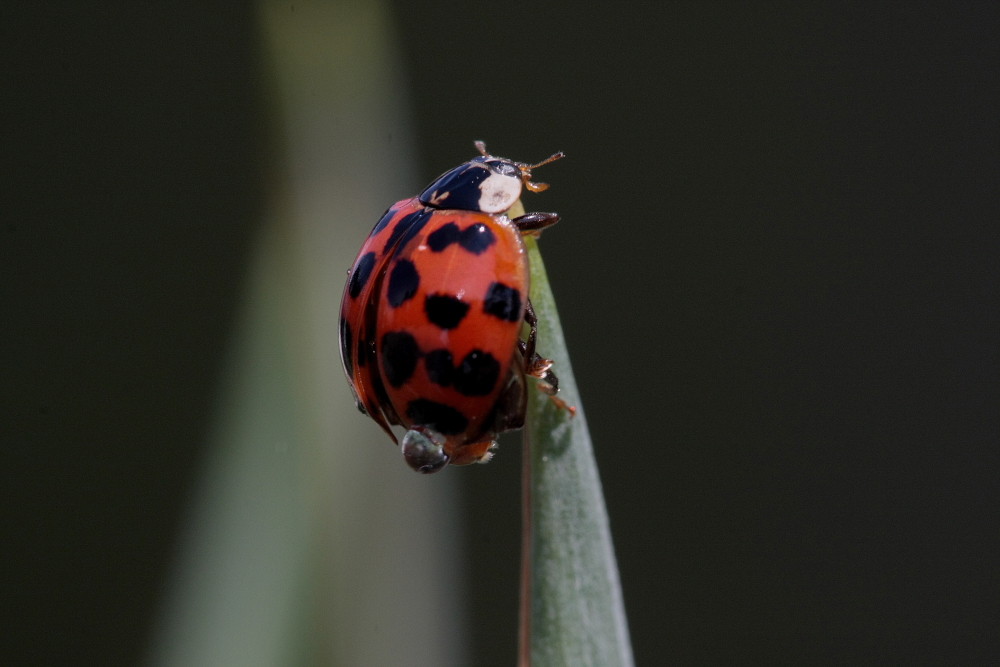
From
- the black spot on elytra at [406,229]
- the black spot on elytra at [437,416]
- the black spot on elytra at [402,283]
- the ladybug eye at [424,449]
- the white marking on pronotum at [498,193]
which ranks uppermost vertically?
the white marking on pronotum at [498,193]

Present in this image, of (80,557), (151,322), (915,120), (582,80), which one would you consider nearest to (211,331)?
(151,322)

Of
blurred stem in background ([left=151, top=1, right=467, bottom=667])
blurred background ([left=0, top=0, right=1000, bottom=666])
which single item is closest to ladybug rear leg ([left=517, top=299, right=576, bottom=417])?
blurred stem in background ([left=151, top=1, right=467, bottom=667])

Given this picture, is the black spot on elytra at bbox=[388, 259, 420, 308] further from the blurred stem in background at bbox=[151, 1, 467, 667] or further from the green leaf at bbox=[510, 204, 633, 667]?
the blurred stem in background at bbox=[151, 1, 467, 667]

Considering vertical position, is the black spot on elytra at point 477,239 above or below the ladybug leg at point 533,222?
below

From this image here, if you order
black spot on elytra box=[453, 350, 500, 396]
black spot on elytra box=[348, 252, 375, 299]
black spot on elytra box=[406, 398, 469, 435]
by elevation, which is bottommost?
black spot on elytra box=[406, 398, 469, 435]

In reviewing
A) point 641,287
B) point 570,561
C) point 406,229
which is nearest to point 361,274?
point 406,229

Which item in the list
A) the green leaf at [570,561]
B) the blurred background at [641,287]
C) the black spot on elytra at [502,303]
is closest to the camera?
the green leaf at [570,561]

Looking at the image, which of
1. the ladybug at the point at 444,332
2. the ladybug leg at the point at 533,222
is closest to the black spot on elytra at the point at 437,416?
the ladybug at the point at 444,332

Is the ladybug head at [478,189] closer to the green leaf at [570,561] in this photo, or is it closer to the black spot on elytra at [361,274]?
the black spot on elytra at [361,274]
